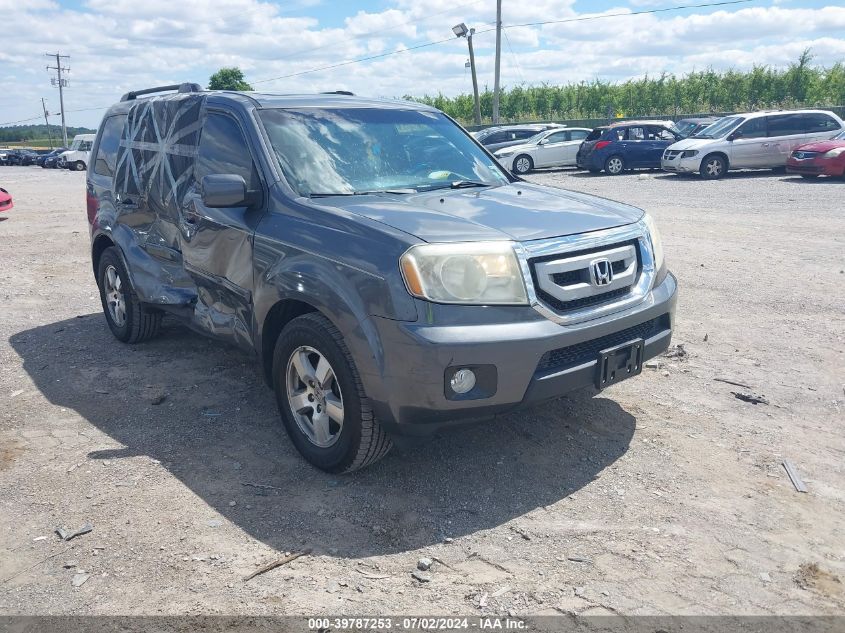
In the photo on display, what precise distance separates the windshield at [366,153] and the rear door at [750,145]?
17.7 meters

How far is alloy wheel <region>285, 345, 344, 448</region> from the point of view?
3.80m

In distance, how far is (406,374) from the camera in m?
3.34

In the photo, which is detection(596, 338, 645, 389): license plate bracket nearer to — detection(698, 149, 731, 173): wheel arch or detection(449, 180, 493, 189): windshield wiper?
detection(449, 180, 493, 189): windshield wiper

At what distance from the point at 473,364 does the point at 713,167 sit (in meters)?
19.4

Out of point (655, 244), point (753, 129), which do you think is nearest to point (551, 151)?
point (753, 129)

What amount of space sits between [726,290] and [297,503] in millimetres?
5496

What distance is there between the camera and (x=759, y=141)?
20594 mm

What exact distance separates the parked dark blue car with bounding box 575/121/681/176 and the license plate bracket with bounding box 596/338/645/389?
67.6ft

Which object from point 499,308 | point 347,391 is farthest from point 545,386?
point 347,391

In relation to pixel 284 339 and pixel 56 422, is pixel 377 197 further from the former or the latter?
pixel 56 422

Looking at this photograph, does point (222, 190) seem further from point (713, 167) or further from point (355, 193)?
point (713, 167)

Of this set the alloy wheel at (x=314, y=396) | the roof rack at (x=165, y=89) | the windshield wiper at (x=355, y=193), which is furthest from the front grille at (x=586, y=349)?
the roof rack at (x=165, y=89)

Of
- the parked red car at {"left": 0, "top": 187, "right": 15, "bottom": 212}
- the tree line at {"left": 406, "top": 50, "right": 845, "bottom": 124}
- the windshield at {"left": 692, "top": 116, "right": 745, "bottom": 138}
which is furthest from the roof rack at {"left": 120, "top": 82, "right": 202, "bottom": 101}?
the tree line at {"left": 406, "top": 50, "right": 845, "bottom": 124}

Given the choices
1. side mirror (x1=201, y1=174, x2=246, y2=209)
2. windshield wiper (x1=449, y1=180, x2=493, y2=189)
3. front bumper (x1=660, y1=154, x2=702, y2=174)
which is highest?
side mirror (x1=201, y1=174, x2=246, y2=209)
